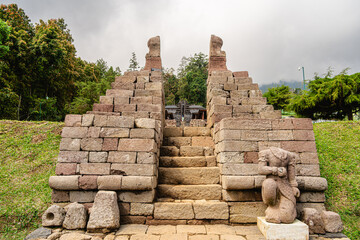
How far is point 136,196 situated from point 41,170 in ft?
12.0

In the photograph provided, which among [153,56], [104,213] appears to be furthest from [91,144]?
[153,56]

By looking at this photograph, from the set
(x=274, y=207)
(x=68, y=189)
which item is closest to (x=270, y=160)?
(x=274, y=207)

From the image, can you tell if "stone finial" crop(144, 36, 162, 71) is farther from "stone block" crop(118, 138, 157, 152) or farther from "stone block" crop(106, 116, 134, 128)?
"stone block" crop(118, 138, 157, 152)

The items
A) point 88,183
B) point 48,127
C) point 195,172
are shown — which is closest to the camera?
point 88,183

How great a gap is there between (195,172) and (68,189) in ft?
→ 8.76

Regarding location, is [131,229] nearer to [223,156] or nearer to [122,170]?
[122,170]

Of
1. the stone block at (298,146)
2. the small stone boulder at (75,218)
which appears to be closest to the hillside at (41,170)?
the small stone boulder at (75,218)

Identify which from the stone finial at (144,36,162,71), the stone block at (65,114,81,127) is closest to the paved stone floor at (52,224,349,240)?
the stone block at (65,114,81,127)

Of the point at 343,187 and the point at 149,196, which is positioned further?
the point at 343,187

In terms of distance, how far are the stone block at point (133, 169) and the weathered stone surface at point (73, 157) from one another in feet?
2.10

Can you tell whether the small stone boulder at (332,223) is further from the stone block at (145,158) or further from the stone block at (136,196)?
the stone block at (145,158)

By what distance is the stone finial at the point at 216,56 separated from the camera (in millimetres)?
7250

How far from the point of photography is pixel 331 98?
34.0 ft

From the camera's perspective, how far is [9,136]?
7438mm
